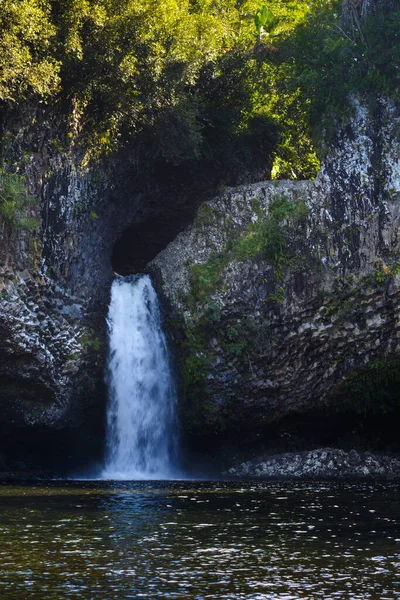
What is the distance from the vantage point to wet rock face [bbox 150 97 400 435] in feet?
88.2

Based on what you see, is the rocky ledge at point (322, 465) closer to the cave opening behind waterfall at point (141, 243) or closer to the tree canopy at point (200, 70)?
the cave opening behind waterfall at point (141, 243)

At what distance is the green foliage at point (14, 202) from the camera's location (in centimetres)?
2450

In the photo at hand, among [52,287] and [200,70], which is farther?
[200,70]

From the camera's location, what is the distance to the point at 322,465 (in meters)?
27.1

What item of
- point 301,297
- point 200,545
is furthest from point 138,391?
point 200,545

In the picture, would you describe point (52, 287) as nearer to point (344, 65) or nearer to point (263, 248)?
point (263, 248)

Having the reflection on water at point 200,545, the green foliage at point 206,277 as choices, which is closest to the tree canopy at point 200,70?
the green foliage at point 206,277

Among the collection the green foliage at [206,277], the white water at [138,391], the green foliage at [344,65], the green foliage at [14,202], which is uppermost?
the green foliage at [344,65]

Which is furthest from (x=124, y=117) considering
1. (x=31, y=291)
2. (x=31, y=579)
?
(x=31, y=579)

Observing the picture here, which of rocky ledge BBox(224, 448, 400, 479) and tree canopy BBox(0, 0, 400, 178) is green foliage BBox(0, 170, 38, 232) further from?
rocky ledge BBox(224, 448, 400, 479)

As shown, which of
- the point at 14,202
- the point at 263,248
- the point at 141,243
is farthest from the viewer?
the point at 141,243

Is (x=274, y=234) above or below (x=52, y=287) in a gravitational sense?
above

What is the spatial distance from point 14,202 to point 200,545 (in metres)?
14.7

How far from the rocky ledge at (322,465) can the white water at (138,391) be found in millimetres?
2581
